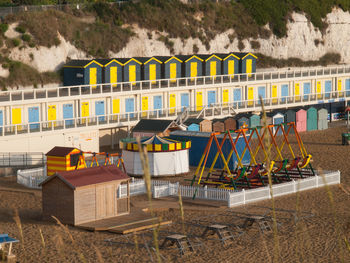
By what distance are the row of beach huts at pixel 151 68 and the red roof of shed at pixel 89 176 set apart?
2292 cm

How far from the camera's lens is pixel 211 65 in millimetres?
54875

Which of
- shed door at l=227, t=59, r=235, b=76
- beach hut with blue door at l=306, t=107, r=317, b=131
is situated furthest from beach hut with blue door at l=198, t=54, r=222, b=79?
beach hut with blue door at l=306, t=107, r=317, b=131

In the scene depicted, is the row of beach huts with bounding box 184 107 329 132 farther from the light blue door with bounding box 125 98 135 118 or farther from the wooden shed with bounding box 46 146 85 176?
the wooden shed with bounding box 46 146 85 176

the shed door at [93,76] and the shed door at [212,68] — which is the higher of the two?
the shed door at [212,68]

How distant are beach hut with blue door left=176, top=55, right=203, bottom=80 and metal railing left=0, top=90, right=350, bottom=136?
349cm

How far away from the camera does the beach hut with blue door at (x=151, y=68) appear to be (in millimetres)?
50844

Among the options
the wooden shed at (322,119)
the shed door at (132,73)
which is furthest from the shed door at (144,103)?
the wooden shed at (322,119)

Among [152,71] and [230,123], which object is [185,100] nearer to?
[152,71]

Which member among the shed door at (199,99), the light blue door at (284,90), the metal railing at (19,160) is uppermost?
the light blue door at (284,90)

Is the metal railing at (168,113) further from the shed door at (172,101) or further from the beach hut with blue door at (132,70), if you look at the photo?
the beach hut with blue door at (132,70)

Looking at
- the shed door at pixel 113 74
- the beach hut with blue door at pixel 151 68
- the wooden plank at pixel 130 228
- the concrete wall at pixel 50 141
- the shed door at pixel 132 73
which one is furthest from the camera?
the beach hut with blue door at pixel 151 68

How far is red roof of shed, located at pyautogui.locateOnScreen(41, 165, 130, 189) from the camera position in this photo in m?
23.8

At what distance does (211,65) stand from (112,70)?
930 centimetres

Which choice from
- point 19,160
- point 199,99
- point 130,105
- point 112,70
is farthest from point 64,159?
point 199,99
